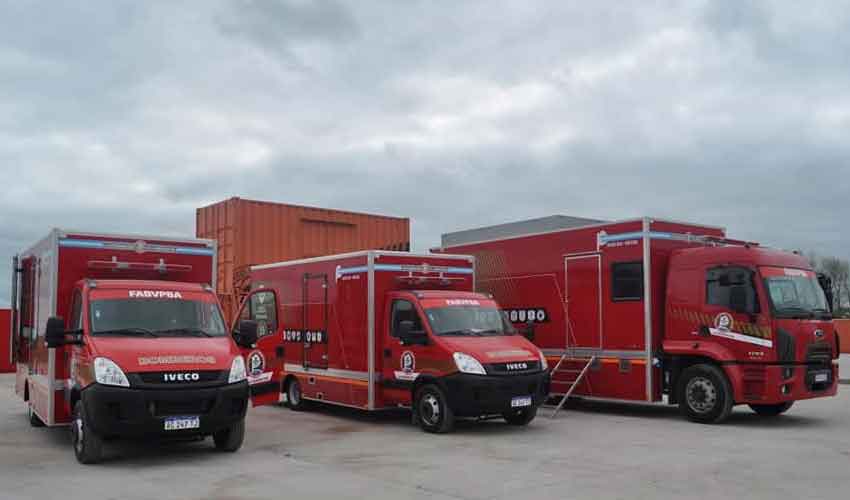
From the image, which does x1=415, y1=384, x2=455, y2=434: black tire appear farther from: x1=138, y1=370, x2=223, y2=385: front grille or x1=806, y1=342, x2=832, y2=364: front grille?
x1=806, y1=342, x2=832, y2=364: front grille

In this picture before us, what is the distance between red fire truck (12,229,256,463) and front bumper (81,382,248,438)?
0.04ft

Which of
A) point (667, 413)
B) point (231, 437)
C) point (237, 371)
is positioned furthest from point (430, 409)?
point (667, 413)

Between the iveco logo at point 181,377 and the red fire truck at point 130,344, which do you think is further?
the iveco logo at point 181,377

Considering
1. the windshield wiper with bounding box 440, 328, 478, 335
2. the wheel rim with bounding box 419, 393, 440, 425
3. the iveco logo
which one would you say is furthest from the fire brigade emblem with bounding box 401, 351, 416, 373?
the iveco logo

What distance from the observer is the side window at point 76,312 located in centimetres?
1073

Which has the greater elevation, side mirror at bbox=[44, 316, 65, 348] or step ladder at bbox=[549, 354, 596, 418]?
side mirror at bbox=[44, 316, 65, 348]

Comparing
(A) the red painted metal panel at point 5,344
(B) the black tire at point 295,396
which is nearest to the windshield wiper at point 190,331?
(B) the black tire at point 295,396

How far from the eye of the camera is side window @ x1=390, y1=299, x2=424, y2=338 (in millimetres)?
13424

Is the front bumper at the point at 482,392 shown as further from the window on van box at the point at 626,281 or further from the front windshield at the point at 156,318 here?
the front windshield at the point at 156,318

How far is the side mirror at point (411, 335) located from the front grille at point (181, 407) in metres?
3.85

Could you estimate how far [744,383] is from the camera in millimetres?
13477

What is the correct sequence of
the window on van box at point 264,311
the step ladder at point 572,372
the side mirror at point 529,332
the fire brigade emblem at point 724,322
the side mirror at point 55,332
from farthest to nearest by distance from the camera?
the window on van box at point 264,311, the step ladder at point 572,372, the side mirror at point 529,332, the fire brigade emblem at point 724,322, the side mirror at point 55,332

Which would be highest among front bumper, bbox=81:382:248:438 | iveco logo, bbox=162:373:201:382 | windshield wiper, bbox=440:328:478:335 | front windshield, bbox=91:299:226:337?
front windshield, bbox=91:299:226:337

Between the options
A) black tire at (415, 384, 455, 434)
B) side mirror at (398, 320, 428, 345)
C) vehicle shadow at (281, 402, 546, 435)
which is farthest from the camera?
vehicle shadow at (281, 402, 546, 435)
